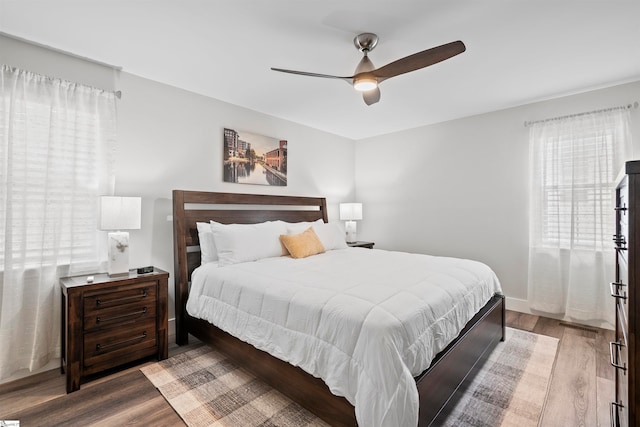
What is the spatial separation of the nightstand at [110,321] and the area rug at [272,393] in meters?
0.24

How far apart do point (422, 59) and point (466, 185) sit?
2.67 meters

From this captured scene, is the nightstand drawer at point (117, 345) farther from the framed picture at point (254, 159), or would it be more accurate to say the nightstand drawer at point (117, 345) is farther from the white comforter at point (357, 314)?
the framed picture at point (254, 159)

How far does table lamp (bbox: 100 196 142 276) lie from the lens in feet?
7.91

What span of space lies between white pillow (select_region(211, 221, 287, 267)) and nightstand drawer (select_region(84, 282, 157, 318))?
24.3 inches

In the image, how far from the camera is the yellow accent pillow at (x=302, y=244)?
3213mm

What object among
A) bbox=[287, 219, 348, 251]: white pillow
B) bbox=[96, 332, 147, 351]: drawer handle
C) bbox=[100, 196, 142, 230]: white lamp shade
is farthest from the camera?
bbox=[287, 219, 348, 251]: white pillow

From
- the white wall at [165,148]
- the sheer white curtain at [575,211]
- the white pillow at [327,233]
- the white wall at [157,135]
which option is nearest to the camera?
the white wall at [157,135]

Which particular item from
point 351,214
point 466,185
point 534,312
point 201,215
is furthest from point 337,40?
point 534,312

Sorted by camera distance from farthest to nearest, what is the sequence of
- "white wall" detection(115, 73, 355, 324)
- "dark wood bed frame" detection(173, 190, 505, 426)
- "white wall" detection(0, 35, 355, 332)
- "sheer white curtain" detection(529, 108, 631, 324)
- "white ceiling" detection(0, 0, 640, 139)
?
"sheer white curtain" detection(529, 108, 631, 324) → "white wall" detection(115, 73, 355, 324) → "white wall" detection(0, 35, 355, 332) → "white ceiling" detection(0, 0, 640, 139) → "dark wood bed frame" detection(173, 190, 505, 426)

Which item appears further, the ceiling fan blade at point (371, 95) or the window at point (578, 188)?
the window at point (578, 188)

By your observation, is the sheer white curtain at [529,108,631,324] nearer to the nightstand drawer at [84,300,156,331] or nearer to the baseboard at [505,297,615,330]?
the baseboard at [505,297,615,330]

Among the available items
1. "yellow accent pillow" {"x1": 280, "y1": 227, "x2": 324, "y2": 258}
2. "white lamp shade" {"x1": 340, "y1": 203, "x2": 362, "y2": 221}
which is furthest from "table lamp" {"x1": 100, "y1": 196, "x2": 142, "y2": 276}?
"white lamp shade" {"x1": 340, "y1": 203, "x2": 362, "y2": 221}

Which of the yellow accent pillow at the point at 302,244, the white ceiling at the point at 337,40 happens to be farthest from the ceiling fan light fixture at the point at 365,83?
the yellow accent pillow at the point at 302,244

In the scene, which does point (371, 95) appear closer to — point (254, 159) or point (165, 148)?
point (254, 159)
